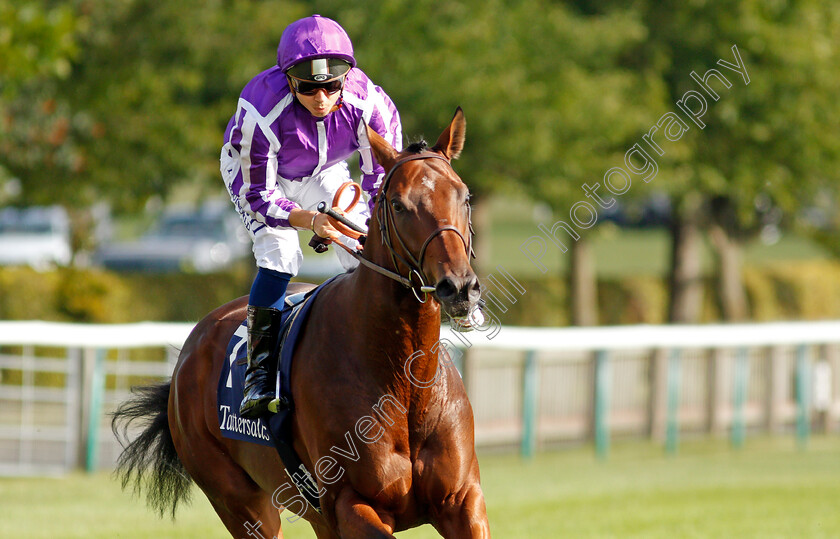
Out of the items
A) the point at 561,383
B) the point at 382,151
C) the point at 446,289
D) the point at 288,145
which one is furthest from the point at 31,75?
the point at 446,289

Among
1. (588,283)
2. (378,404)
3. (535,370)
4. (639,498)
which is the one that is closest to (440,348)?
(378,404)

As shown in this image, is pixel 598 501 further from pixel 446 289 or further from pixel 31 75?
pixel 31 75

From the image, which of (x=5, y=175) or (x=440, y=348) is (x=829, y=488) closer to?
(x=440, y=348)

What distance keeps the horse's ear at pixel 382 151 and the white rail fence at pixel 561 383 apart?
5.81m

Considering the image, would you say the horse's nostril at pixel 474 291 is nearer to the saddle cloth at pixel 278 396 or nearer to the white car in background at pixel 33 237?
the saddle cloth at pixel 278 396

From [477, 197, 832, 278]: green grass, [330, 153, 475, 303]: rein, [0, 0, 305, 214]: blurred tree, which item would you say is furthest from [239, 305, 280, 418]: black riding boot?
[477, 197, 832, 278]: green grass

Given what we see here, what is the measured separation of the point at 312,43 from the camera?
383 cm

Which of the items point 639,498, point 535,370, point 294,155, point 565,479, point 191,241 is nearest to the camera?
point 294,155

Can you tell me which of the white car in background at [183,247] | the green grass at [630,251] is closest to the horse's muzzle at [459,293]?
the white car in background at [183,247]

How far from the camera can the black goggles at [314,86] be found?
3.84 m

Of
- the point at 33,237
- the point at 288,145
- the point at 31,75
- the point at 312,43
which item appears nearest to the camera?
the point at 312,43

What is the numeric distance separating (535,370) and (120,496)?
13.8ft

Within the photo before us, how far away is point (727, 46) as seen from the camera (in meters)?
13.6

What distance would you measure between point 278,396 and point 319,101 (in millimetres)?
1053
